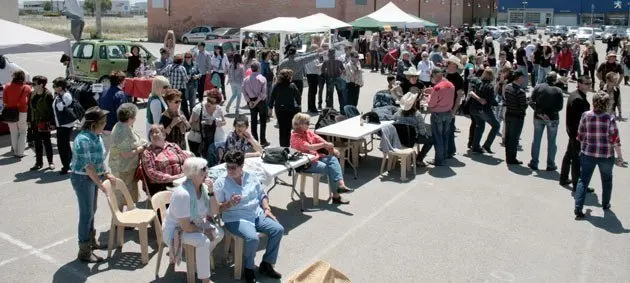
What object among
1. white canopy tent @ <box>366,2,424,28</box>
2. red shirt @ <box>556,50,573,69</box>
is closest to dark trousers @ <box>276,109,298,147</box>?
red shirt @ <box>556,50,573,69</box>

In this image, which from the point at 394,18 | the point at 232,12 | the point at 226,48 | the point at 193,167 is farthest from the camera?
the point at 232,12

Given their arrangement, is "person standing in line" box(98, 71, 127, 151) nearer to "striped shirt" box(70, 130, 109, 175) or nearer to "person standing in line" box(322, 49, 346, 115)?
"striped shirt" box(70, 130, 109, 175)

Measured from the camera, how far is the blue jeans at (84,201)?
18.9ft

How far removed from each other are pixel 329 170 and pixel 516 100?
3652 mm

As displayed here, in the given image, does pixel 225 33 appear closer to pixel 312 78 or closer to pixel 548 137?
pixel 312 78

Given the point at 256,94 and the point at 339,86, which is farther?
the point at 339,86

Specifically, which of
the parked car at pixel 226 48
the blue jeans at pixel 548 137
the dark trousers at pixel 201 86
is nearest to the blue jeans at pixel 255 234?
the blue jeans at pixel 548 137

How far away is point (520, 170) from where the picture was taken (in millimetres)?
9773

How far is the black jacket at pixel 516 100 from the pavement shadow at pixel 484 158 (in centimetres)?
92

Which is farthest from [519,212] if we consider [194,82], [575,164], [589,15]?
[589,15]

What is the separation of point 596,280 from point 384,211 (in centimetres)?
258

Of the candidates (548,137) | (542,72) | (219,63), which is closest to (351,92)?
(219,63)

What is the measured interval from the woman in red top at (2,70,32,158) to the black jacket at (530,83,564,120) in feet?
26.1

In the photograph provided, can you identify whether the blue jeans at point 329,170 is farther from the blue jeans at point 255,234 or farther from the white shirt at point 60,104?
the white shirt at point 60,104
